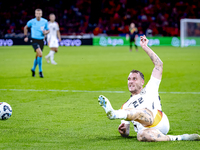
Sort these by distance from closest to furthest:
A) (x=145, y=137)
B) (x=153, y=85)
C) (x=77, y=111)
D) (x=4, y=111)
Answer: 1. (x=145, y=137)
2. (x=153, y=85)
3. (x=4, y=111)
4. (x=77, y=111)

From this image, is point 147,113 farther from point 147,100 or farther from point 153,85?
point 153,85

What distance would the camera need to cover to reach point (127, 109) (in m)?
4.43

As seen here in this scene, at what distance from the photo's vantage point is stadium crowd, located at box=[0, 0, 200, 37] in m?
37.6

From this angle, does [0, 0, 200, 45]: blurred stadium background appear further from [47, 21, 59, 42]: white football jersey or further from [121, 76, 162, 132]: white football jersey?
[121, 76, 162, 132]: white football jersey

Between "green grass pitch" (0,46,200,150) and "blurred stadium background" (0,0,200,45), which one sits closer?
"green grass pitch" (0,46,200,150)

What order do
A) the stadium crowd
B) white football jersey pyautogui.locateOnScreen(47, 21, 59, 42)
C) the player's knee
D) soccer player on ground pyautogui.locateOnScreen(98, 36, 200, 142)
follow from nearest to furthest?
soccer player on ground pyautogui.locateOnScreen(98, 36, 200, 142)
the player's knee
white football jersey pyautogui.locateOnScreen(47, 21, 59, 42)
the stadium crowd

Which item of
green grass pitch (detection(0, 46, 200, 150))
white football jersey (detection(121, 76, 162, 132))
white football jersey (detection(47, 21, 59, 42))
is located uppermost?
white football jersey (detection(47, 21, 59, 42))

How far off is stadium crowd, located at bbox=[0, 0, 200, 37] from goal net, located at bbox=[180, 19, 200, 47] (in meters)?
2.69

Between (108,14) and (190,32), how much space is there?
1081 cm

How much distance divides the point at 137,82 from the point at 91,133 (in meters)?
1.09

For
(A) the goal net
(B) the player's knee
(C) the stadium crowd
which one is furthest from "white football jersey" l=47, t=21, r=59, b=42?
(C) the stadium crowd

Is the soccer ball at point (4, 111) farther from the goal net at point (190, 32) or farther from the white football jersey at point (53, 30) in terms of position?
the goal net at point (190, 32)

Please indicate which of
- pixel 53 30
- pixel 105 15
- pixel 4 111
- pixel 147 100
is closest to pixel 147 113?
pixel 147 100

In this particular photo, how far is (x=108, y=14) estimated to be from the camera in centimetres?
4022
